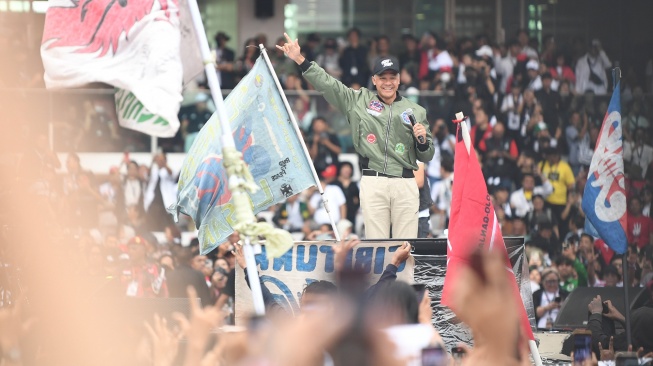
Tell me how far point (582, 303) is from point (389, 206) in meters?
2.17

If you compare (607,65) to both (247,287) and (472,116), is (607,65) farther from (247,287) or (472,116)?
(247,287)

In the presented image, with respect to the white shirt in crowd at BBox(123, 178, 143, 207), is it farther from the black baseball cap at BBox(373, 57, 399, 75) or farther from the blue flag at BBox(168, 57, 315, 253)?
the black baseball cap at BBox(373, 57, 399, 75)

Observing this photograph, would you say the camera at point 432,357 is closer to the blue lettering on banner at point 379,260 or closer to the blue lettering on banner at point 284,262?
the blue lettering on banner at point 379,260

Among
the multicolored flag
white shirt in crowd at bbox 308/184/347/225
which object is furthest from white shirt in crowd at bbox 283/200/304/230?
the multicolored flag

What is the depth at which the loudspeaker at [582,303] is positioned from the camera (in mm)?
12578

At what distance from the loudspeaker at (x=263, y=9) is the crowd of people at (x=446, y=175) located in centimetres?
131

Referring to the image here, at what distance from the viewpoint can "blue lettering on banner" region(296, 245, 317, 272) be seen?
10719mm

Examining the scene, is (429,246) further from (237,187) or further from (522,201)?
(522,201)

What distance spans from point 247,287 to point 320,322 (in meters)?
4.74

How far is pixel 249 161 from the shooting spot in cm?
1124

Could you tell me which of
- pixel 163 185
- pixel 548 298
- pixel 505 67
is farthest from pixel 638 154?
pixel 163 185

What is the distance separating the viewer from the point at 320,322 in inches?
238

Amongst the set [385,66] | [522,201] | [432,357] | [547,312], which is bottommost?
[547,312]

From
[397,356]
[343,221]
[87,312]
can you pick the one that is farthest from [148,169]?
[397,356]
